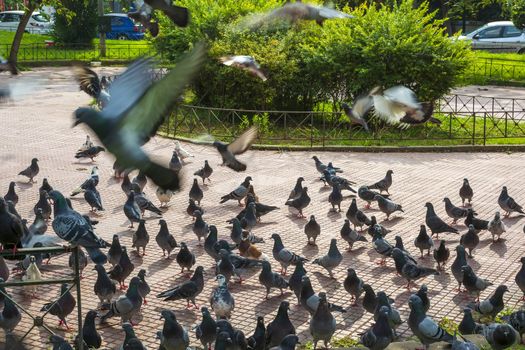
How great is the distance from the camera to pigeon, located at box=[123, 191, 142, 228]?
11.8 metres

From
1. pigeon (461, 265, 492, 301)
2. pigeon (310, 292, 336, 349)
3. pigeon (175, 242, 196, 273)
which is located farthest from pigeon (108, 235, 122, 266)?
pigeon (461, 265, 492, 301)

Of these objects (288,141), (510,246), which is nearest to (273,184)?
(288,141)

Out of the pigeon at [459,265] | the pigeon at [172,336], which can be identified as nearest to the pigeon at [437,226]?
the pigeon at [459,265]

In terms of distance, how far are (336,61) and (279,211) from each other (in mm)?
8125

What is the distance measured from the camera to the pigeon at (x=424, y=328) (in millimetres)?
7375

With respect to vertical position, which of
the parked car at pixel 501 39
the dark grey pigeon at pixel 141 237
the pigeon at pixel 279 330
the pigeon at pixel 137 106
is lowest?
the parked car at pixel 501 39

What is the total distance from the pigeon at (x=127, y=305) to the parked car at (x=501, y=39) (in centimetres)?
3382

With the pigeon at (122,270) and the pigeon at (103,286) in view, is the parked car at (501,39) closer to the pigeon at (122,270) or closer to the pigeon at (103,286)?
the pigeon at (122,270)

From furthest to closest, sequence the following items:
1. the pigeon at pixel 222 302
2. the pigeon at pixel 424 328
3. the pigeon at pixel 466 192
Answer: the pigeon at pixel 466 192 < the pigeon at pixel 222 302 < the pigeon at pixel 424 328

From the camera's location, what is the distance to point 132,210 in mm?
11883

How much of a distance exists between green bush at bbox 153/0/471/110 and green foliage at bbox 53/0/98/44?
1852cm

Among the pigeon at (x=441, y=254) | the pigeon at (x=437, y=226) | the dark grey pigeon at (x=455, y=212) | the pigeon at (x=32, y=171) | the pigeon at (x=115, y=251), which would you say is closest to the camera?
the pigeon at (x=115, y=251)

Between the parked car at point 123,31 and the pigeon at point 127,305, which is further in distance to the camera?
the parked car at point 123,31

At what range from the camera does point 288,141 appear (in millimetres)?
18750
